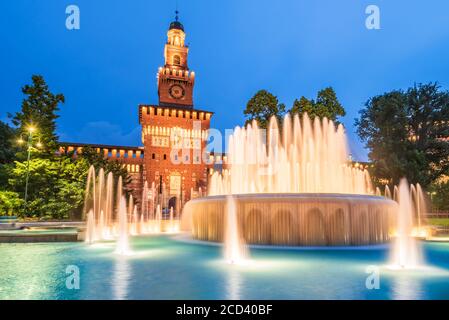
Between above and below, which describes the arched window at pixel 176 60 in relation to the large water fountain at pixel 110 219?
above

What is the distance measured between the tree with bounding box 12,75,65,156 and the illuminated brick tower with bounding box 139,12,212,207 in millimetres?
22541

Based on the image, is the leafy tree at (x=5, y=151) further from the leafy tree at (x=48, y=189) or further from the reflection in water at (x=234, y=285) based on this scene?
the reflection in water at (x=234, y=285)

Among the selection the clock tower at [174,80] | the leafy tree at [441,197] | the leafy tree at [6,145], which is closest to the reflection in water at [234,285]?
the leafy tree at [6,145]

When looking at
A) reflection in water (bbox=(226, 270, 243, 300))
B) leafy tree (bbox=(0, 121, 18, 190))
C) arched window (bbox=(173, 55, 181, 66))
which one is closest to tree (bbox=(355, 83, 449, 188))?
reflection in water (bbox=(226, 270, 243, 300))

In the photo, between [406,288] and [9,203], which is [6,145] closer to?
[9,203]

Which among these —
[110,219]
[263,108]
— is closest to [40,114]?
[110,219]

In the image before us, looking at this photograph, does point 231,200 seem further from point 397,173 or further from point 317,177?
point 397,173

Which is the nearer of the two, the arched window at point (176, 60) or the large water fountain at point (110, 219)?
the large water fountain at point (110, 219)

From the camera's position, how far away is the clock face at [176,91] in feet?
177

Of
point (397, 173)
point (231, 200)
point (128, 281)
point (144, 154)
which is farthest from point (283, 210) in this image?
point (144, 154)

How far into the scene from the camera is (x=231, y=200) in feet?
31.1

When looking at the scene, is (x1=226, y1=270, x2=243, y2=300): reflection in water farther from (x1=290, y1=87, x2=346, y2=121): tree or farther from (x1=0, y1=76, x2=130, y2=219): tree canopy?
(x1=290, y1=87, x2=346, y2=121): tree

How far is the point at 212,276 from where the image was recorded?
5062 millimetres

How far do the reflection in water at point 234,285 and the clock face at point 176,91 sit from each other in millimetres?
51195
